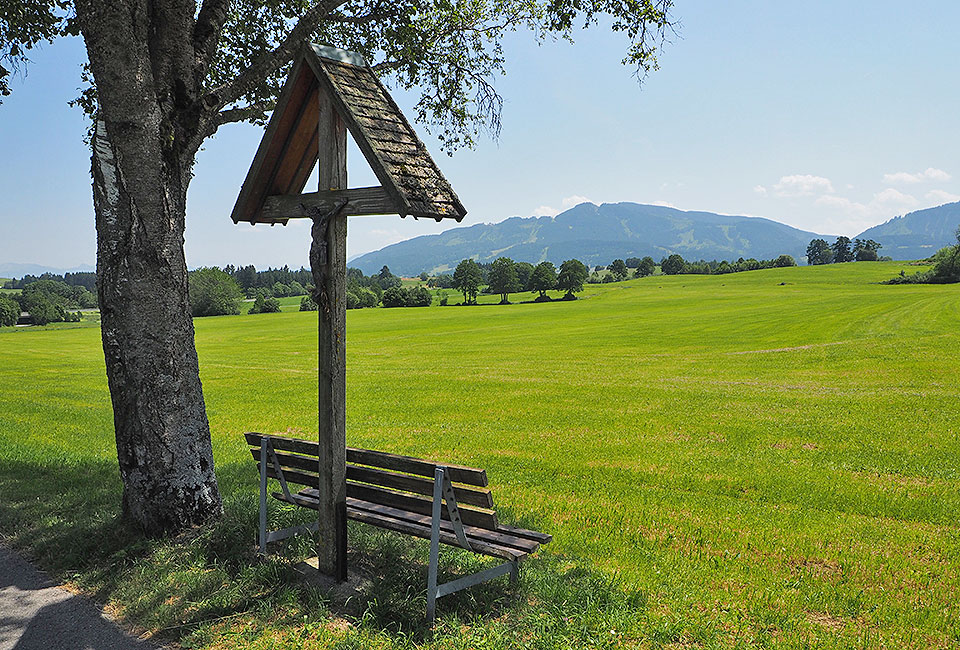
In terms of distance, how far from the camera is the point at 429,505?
5.44 meters

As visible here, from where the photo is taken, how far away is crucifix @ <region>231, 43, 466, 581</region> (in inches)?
216

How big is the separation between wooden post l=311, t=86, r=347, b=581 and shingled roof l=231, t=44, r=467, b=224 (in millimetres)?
200

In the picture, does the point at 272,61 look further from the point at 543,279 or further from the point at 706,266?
the point at 706,266

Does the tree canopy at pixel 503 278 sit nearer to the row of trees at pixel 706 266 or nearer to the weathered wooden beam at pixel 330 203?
the row of trees at pixel 706 266

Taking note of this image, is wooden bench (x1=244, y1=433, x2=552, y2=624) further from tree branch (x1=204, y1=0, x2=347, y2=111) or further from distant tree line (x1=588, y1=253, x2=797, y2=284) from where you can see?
distant tree line (x1=588, y1=253, x2=797, y2=284)

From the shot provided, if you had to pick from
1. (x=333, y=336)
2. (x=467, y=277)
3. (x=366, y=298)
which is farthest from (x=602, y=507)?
(x=366, y=298)

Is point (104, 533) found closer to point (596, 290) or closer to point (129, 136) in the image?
point (129, 136)

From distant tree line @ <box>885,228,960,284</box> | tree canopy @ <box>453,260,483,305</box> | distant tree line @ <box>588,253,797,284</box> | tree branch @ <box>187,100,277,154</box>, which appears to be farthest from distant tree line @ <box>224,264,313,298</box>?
tree branch @ <box>187,100,277,154</box>

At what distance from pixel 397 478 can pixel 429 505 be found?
15.1 inches

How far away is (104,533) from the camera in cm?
705

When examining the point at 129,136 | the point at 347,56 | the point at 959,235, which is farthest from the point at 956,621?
the point at 959,235

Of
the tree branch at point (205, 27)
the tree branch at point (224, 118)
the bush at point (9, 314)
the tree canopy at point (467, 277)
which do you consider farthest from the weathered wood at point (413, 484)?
the bush at point (9, 314)

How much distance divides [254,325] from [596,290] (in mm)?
65225

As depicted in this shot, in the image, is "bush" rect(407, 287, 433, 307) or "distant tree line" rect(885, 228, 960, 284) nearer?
"distant tree line" rect(885, 228, 960, 284)
